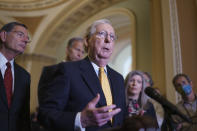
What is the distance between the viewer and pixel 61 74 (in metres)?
1.41

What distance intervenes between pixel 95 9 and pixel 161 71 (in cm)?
492

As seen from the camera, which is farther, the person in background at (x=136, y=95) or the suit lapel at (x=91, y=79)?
the person in background at (x=136, y=95)

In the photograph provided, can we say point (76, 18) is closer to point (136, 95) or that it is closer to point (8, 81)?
point (136, 95)

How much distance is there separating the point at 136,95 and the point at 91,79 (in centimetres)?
110

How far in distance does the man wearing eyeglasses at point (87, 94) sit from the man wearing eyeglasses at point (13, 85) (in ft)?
1.88

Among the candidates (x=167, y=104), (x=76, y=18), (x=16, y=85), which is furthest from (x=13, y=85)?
(x=76, y=18)

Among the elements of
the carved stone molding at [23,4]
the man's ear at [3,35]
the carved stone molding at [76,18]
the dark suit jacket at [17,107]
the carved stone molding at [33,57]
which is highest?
the carved stone molding at [23,4]

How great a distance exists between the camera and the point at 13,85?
196 centimetres

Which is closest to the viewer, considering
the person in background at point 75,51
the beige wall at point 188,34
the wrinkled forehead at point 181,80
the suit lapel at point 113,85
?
the suit lapel at point 113,85

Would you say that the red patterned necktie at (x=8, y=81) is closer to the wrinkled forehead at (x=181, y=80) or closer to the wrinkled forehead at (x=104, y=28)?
the wrinkled forehead at (x=104, y=28)

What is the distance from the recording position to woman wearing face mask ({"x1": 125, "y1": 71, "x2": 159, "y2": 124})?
2333 millimetres

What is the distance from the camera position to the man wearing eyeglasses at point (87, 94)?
1.14m

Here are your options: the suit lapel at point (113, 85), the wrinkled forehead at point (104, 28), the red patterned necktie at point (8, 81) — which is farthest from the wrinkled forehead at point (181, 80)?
the red patterned necktie at point (8, 81)

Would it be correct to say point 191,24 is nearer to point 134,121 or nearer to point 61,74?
point 61,74
